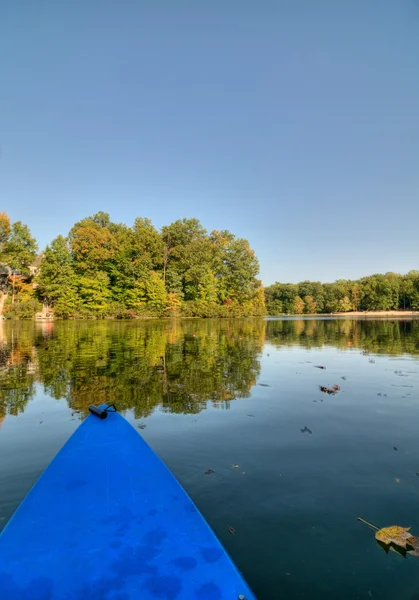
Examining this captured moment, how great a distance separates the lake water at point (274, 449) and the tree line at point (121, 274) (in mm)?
39457

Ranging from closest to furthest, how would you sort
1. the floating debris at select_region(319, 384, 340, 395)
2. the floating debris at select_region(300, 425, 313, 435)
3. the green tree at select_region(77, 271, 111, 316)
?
the floating debris at select_region(300, 425, 313, 435) → the floating debris at select_region(319, 384, 340, 395) → the green tree at select_region(77, 271, 111, 316)

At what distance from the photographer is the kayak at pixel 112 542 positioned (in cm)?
206

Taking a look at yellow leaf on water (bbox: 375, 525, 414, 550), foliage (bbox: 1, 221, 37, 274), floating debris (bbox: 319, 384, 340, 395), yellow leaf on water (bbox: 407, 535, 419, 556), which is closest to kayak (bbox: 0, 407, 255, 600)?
yellow leaf on water (bbox: 375, 525, 414, 550)

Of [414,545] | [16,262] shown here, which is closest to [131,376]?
[414,545]

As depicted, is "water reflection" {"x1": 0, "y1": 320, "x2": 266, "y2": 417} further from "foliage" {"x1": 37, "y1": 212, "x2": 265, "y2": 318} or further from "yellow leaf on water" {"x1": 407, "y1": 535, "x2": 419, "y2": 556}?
"foliage" {"x1": 37, "y1": 212, "x2": 265, "y2": 318}

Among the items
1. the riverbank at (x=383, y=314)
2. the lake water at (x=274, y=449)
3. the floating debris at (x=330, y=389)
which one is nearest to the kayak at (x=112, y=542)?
the lake water at (x=274, y=449)

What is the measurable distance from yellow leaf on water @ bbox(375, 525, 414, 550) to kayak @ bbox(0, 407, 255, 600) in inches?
67.2

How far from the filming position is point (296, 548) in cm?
298

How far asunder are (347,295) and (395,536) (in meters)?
115

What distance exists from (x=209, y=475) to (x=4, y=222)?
174 ft

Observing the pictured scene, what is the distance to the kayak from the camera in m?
2.06

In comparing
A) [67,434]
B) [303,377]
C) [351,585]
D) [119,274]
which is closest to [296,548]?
[351,585]

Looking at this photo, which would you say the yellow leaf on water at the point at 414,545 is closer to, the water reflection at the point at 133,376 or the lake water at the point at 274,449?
the lake water at the point at 274,449

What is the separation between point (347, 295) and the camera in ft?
359
